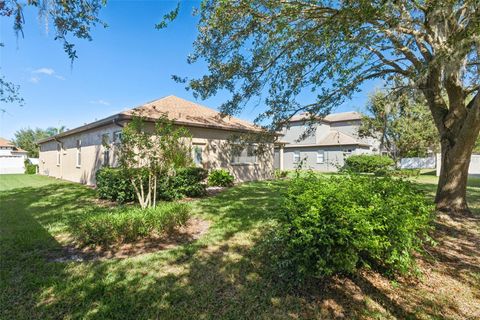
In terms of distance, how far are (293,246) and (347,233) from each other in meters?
0.66

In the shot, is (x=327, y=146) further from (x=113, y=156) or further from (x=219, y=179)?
(x=113, y=156)

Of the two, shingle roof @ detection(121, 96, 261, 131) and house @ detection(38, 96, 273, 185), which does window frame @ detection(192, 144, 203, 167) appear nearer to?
house @ detection(38, 96, 273, 185)

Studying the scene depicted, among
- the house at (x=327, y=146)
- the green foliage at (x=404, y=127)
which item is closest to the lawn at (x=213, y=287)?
the green foliage at (x=404, y=127)

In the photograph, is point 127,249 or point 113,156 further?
point 113,156

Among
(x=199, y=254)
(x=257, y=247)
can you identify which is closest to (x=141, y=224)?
(x=199, y=254)

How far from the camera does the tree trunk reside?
6.95 metres

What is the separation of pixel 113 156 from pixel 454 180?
12925 millimetres

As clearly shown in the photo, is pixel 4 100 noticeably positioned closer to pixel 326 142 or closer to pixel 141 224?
pixel 141 224

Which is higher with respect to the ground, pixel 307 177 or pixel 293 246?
pixel 307 177

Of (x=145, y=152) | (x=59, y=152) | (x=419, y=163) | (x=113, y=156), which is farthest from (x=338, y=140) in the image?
(x=59, y=152)

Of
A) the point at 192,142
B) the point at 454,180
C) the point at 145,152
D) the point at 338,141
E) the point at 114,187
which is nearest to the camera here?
the point at 145,152

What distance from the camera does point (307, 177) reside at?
4.09m

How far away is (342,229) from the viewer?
9.30 feet

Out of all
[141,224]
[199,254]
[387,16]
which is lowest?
[199,254]
